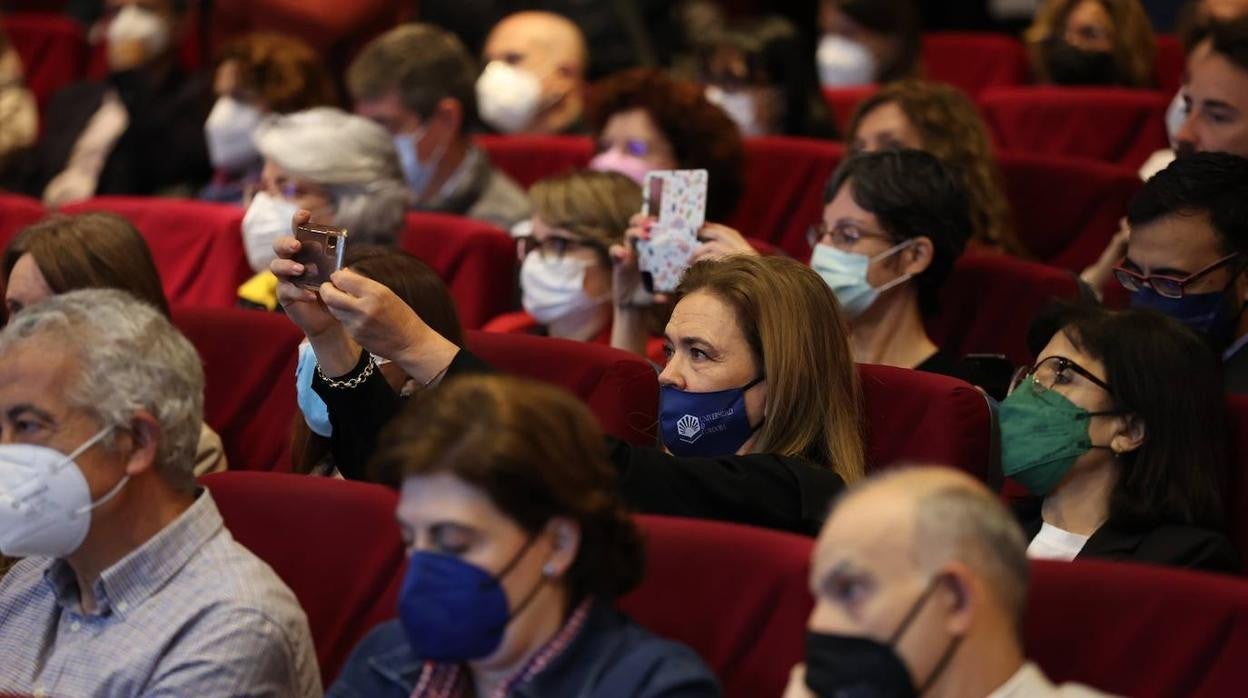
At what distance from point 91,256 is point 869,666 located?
2.09m

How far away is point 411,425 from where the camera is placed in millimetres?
2156

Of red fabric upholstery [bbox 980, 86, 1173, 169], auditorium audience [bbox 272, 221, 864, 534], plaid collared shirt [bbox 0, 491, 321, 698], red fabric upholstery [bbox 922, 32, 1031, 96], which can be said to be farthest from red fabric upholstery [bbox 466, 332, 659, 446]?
red fabric upholstery [bbox 922, 32, 1031, 96]

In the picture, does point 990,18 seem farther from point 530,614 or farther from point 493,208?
point 530,614

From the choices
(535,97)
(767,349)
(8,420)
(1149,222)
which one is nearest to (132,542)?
(8,420)

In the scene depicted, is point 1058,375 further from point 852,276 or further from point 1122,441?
point 852,276

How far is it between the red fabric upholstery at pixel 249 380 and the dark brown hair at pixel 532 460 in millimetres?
1385

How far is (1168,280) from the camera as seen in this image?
10.7 ft

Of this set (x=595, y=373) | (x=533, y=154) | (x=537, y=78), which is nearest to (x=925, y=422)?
(x=595, y=373)

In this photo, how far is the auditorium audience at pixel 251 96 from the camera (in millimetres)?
5367

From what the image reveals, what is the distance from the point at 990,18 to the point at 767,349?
16.5 feet

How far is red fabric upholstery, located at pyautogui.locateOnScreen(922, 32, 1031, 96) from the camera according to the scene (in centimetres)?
645

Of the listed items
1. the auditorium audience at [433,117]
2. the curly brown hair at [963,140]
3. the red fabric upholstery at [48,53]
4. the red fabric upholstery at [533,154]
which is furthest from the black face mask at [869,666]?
the red fabric upholstery at [48,53]

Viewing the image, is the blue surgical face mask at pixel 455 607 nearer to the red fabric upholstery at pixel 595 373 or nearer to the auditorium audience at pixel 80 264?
the red fabric upholstery at pixel 595 373

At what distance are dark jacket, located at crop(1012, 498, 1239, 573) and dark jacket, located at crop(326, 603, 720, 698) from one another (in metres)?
0.85
